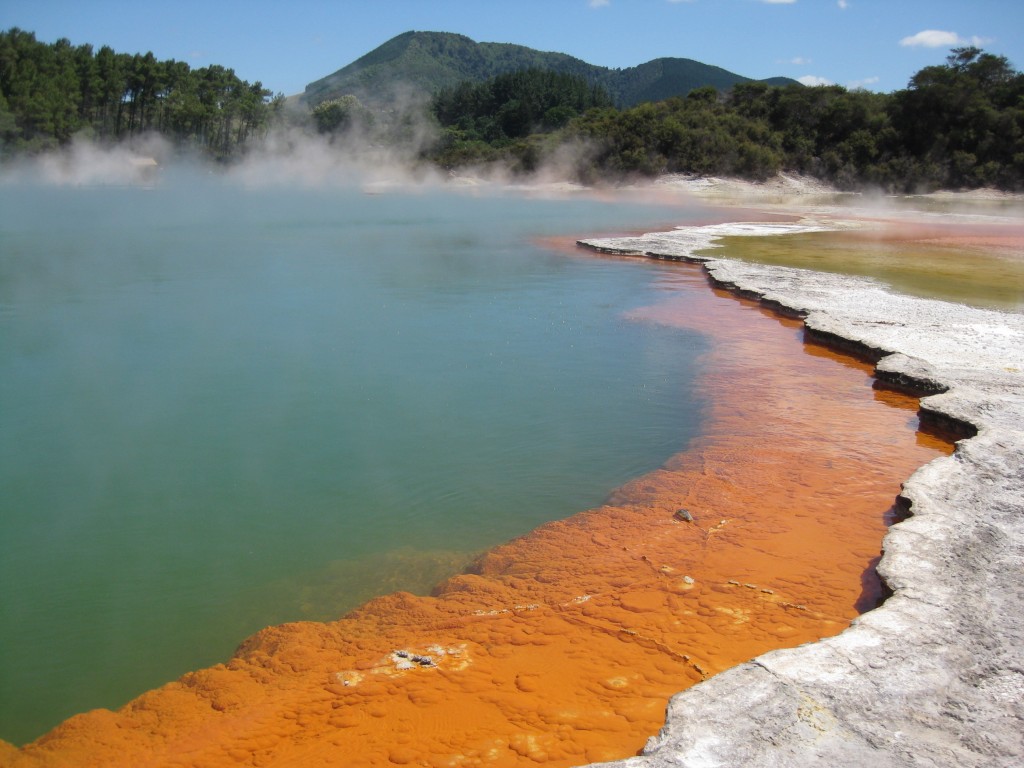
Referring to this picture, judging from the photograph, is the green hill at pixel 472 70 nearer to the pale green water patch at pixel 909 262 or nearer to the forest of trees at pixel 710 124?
the forest of trees at pixel 710 124

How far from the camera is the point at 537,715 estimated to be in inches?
107

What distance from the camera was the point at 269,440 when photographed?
5453 millimetres

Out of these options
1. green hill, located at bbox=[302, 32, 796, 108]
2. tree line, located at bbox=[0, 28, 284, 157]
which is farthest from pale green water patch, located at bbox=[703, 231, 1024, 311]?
green hill, located at bbox=[302, 32, 796, 108]

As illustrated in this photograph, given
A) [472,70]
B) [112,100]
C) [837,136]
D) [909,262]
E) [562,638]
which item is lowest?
[562,638]

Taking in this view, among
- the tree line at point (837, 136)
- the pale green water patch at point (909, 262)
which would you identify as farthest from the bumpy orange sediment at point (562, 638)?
the tree line at point (837, 136)

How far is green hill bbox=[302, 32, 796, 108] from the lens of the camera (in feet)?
382

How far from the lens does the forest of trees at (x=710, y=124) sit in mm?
36969

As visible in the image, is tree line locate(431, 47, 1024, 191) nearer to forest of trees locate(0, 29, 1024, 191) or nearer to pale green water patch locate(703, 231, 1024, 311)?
forest of trees locate(0, 29, 1024, 191)

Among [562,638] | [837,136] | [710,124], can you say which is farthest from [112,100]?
[562,638]

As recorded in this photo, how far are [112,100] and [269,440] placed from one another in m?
49.8

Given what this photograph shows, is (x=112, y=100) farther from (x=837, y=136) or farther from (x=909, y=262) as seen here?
(x=909, y=262)

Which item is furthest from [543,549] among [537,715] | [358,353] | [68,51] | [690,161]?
[68,51]

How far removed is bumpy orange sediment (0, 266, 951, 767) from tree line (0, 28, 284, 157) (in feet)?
140

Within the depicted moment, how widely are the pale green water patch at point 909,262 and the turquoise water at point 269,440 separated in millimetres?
3420
